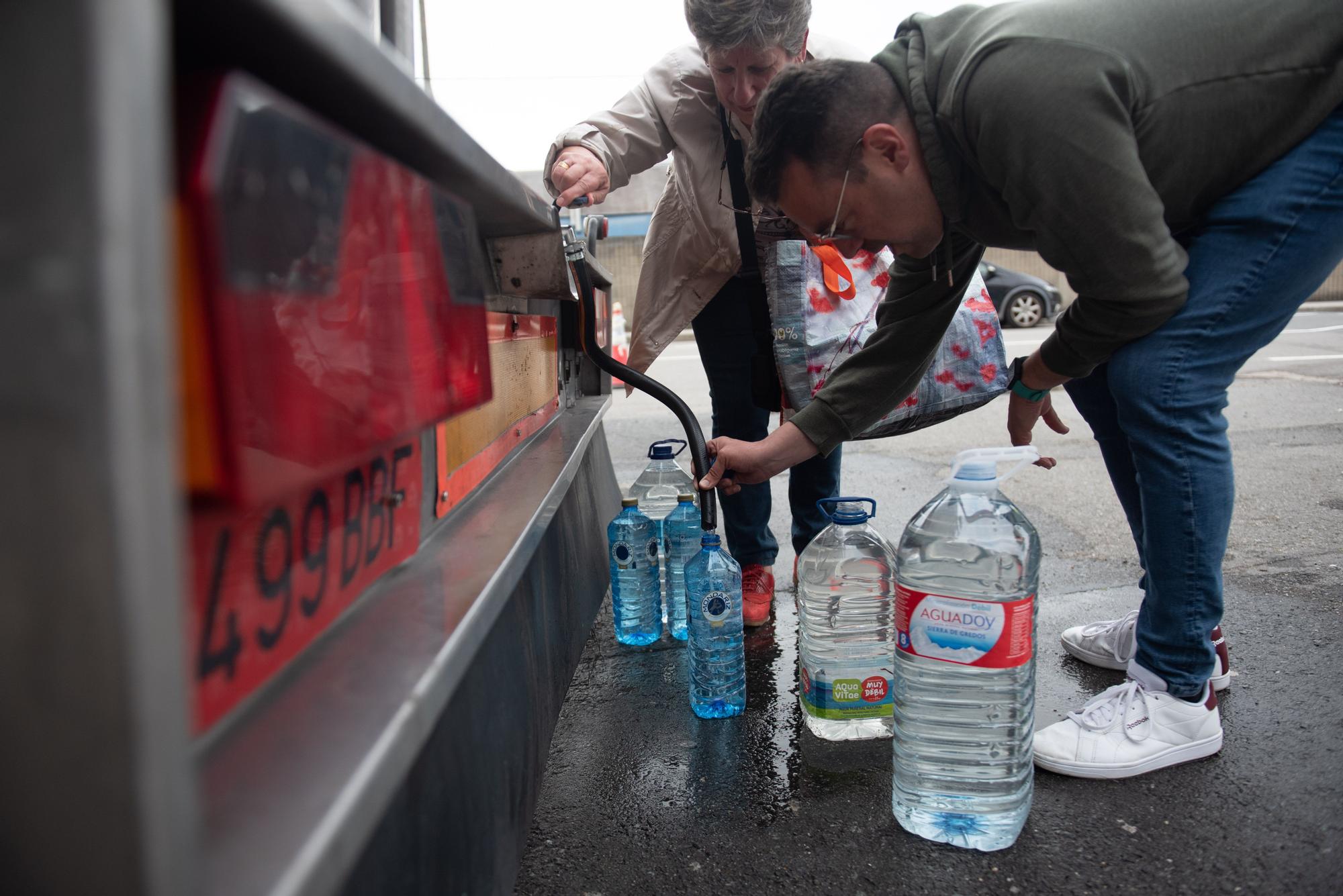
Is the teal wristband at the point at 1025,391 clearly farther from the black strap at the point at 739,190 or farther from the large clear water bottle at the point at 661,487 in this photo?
the large clear water bottle at the point at 661,487

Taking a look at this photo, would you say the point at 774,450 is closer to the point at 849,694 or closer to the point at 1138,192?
the point at 849,694

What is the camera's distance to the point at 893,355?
212 cm

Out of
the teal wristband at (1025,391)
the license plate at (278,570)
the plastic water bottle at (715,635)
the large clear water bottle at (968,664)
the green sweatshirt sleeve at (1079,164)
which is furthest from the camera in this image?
the plastic water bottle at (715,635)

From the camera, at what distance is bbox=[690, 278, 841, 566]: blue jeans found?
2.69 metres

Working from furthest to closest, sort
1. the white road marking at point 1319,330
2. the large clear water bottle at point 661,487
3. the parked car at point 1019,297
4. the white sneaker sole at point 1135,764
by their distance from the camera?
the parked car at point 1019,297 → the white road marking at point 1319,330 → the large clear water bottle at point 661,487 → the white sneaker sole at point 1135,764

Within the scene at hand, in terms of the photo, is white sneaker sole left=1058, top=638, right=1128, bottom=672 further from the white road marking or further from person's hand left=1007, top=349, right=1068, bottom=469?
the white road marking

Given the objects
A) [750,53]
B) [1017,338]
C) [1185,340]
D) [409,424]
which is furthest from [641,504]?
[1017,338]

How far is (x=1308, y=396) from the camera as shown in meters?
6.74

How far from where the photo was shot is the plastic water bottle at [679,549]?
269cm

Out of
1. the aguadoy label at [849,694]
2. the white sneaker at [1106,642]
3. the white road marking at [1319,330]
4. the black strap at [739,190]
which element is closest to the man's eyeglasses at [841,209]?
the black strap at [739,190]

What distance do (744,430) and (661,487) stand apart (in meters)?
0.38

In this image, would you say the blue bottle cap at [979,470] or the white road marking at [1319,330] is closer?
the blue bottle cap at [979,470]

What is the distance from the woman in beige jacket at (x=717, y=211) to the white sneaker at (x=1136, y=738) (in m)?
1.03

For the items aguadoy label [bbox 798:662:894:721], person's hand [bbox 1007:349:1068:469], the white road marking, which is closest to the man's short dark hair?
person's hand [bbox 1007:349:1068:469]
